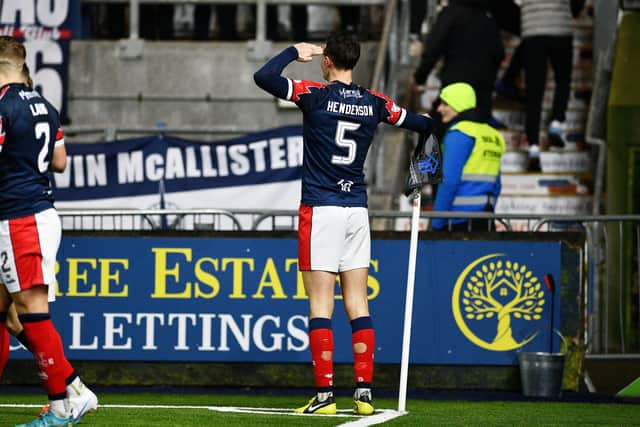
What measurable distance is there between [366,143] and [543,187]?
7.61 m

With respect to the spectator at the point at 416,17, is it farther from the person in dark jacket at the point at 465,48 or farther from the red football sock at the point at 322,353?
the red football sock at the point at 322,353

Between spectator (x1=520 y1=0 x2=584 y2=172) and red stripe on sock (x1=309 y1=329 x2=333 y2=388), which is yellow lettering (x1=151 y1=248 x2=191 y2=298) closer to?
red stripe on sock (x1=309 y1=329 x2=333 y2=388)

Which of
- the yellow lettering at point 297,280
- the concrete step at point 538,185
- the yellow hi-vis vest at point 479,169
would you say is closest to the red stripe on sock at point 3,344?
the yellow lettering at point 297,280

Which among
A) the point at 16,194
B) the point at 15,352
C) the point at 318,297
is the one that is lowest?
the point at 15,352

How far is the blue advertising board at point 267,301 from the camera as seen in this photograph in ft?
36.1

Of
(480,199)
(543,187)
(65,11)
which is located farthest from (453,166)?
(65,11)

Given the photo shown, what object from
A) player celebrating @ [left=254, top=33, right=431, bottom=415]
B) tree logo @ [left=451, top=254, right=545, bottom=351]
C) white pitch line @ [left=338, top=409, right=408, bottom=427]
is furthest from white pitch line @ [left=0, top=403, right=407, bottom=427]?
tree logo @ [left=451, top=254, right=545, bottom=351]

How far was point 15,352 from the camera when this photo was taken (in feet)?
36.5

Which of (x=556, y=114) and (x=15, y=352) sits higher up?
(x=556, y=114)

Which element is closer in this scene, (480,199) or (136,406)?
(136,406)

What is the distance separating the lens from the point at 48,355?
7.42m

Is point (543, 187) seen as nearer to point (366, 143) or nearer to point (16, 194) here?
point (366, 143)

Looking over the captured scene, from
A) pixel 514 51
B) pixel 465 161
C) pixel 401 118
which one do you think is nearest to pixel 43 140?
pixel 401 118

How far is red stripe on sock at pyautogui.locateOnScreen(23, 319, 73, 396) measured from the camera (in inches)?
291
